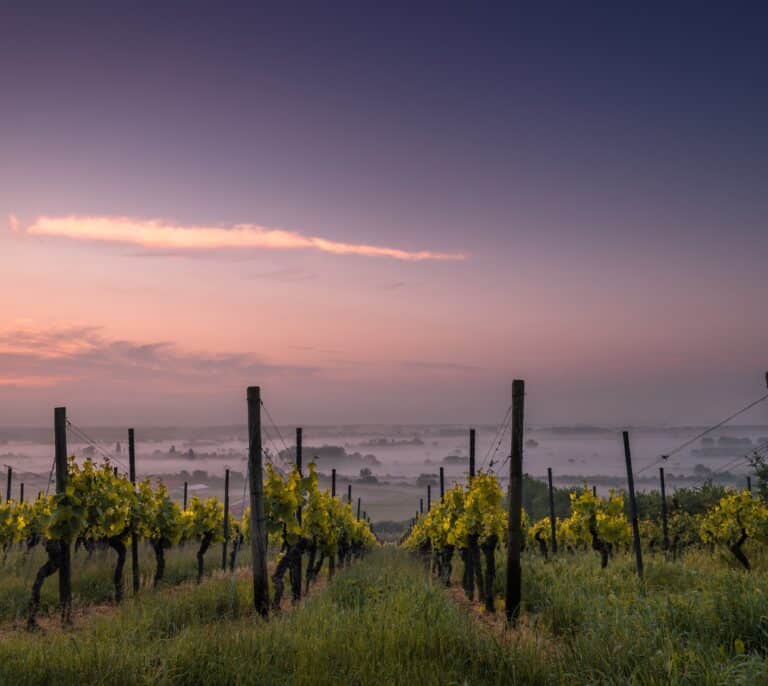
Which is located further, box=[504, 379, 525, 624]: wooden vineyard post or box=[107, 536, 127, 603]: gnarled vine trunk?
box=[107, 536, 127, 603]: gnarled vine trunk

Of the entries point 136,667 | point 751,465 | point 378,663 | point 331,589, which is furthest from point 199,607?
point 751,465

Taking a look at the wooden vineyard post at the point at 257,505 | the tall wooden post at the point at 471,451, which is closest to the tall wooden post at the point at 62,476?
the wooden vineyard post at the point at 257,505

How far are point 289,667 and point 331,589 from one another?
574cm

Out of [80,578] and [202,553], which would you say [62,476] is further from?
[202,553]

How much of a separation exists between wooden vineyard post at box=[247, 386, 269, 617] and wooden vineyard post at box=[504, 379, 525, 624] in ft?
16.0

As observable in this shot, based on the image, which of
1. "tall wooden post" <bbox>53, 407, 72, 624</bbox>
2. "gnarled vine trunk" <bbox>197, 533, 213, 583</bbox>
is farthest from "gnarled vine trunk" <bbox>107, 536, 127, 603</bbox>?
"gnarled vine trunk" <bbox>197, 533, 213, 583</bbox>

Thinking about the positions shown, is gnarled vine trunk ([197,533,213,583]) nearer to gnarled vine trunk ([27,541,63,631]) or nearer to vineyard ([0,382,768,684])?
vineyard ([0,382,768,684])

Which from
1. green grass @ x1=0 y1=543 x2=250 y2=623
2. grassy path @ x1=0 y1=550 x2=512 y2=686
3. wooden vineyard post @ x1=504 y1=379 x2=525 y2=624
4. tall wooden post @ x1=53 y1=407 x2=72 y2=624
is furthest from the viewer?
green grass @ x1=0 y1=543 x2=250 y2=623

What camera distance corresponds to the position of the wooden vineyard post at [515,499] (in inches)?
436

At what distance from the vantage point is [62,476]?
14.2 m

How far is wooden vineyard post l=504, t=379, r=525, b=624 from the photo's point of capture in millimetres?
11086

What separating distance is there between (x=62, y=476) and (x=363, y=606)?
889 centimetres

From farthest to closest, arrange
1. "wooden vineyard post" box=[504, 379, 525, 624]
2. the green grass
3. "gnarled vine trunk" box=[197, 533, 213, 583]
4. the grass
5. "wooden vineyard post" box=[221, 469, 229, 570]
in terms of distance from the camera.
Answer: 1. "wooden vineyard post" box=[221, 469, 229, 570]
2. "gnarled vine trunk" box=[197, 533, 213, 583]
3. the green grass
4. "wooden vineyard post" box=[504, 379, 525, 624]
5. the grass

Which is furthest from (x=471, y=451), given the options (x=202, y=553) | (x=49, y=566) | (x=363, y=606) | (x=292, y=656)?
(x=292, y=656)
